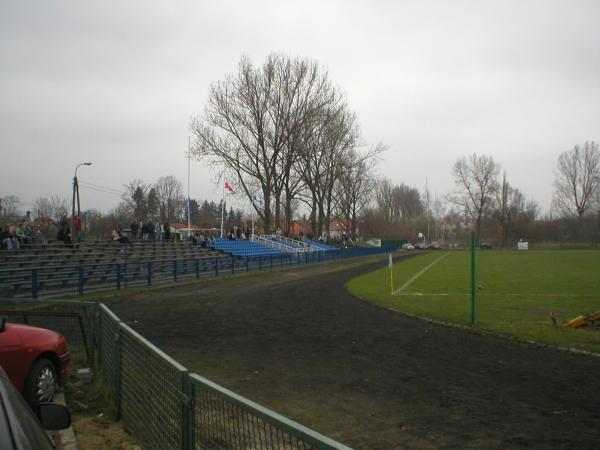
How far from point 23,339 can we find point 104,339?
1.34 m

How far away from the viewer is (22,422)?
235cm

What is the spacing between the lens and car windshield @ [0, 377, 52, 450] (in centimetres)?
220

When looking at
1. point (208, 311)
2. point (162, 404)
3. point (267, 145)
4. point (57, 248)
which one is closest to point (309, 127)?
point (267, 145)

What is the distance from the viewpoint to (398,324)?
14102 mm

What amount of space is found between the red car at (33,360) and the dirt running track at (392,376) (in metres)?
2.42

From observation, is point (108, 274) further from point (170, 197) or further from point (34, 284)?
point (170, 197)

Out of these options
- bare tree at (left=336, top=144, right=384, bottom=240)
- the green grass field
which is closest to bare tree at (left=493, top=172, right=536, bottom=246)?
bare tree at (left=336, top=144, right=384, bottom=240)

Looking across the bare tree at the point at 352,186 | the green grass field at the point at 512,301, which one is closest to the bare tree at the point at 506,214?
the bare tree at the point at 352,186

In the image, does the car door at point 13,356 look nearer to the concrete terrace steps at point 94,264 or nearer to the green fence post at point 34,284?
the concrete terrace steps at point 94,264

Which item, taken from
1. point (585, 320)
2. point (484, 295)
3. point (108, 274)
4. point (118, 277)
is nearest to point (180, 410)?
point (585, 320)

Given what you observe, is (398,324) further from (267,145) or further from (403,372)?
(267,145)

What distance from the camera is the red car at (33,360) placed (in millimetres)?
6155

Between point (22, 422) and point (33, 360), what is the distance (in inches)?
183

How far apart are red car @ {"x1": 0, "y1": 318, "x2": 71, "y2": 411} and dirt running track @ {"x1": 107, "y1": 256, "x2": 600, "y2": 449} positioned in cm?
242
